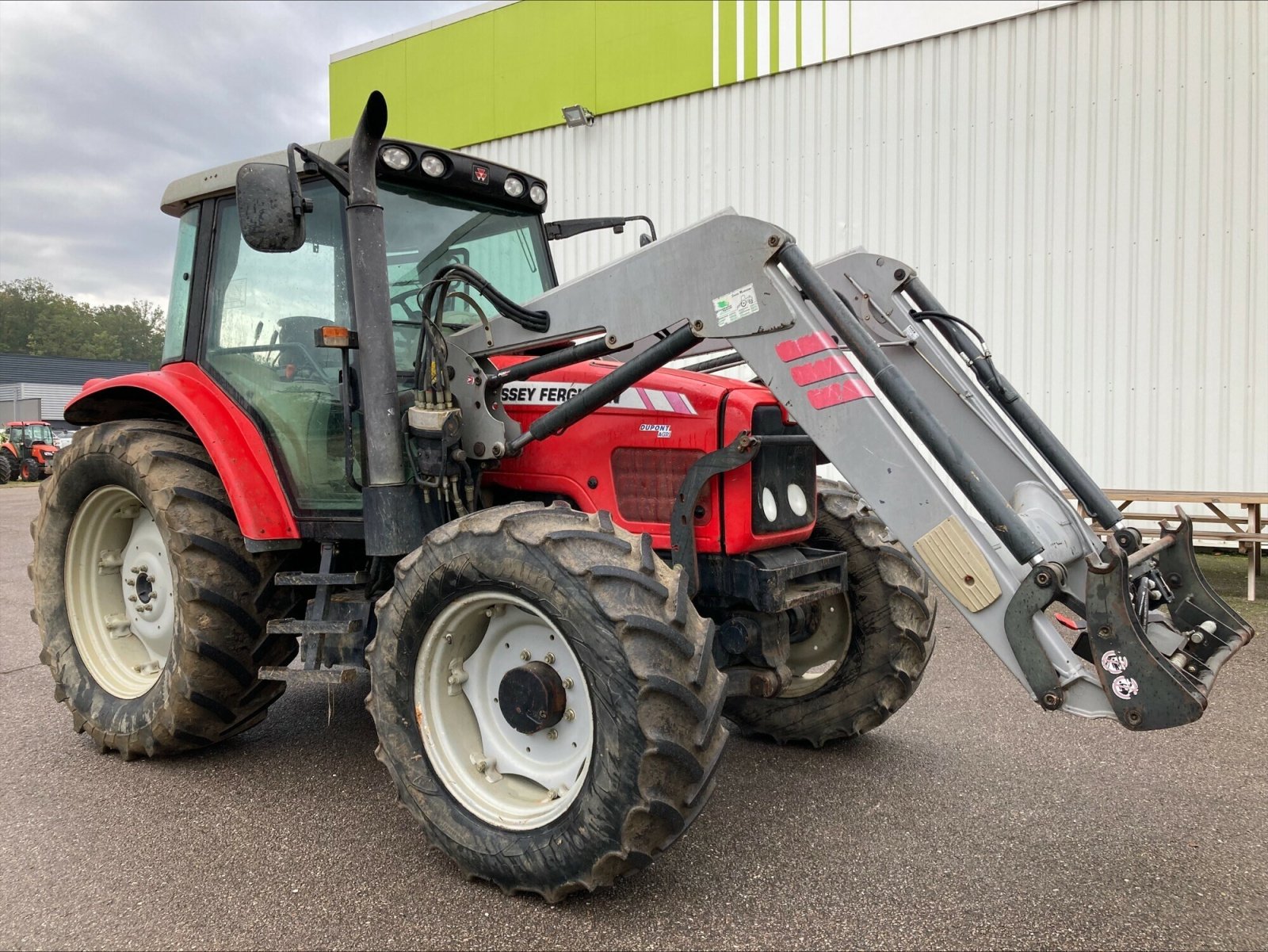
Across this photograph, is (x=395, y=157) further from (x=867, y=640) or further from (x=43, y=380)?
(x=43, y=380)

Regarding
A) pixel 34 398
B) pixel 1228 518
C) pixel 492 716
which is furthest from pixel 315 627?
pixel 34 398

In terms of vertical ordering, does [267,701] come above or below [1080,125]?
below

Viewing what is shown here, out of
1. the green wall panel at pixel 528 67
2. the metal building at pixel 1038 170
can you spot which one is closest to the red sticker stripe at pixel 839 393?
the metal building at pixel 1038 170

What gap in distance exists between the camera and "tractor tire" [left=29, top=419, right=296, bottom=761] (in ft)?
11.4

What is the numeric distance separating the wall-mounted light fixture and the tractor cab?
23.4 feet

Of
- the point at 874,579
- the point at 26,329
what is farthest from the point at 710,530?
the point at 26,329

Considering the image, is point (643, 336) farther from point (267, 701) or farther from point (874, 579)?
point (267, 701)

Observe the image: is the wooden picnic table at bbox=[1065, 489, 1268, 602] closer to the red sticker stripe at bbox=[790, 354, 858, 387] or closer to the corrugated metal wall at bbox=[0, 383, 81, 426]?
the red sticker stripe at bbox=[790, 354, 858, 387]

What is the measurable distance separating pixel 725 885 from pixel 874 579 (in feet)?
4.67

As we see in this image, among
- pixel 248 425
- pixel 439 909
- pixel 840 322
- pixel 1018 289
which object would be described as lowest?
pixel 439 909

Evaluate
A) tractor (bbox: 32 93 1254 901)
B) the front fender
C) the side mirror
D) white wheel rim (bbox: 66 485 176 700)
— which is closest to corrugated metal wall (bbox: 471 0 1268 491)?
tractor (bbox: 32 93 1254 901)

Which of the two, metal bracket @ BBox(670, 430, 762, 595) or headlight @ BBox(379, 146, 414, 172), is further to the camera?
headlight @ BBox(379, 146, 414, 172)

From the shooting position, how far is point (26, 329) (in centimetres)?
7425

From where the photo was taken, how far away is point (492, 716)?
9.59 feet
